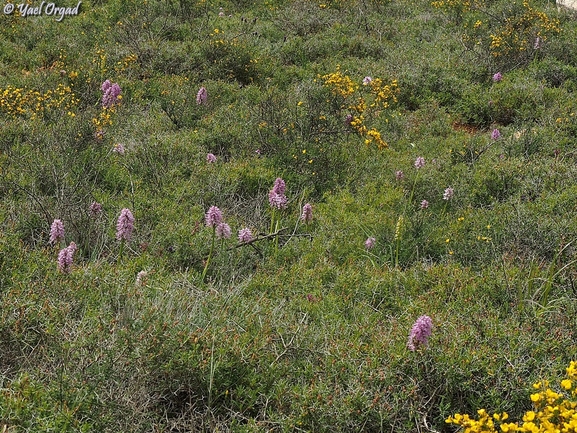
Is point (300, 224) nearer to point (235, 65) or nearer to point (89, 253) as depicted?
point (89, 253)

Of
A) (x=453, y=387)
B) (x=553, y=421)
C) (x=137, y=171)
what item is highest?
(x=553, y=421)

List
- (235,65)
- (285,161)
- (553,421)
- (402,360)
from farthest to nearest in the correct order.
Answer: (235,65) → (285,161) → (402,360) → (553,421)

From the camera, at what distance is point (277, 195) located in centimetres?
485

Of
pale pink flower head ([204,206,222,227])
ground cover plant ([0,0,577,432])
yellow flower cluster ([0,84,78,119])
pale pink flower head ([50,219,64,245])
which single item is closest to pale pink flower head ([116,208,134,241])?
ground cover plant ([0,0,577,432])

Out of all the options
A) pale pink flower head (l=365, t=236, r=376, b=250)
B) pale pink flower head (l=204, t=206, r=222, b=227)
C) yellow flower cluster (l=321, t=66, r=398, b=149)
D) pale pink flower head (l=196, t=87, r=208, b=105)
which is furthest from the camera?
pale pink flower head (l=196, t=87, r=208, b=105)

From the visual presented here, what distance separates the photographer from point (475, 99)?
772 cm

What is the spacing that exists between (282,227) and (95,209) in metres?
1.53

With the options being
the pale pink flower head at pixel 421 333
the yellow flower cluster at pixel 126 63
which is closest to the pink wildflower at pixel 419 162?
the pale pink flower head at pixel 421 333

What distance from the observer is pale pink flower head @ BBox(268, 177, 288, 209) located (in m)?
4.84

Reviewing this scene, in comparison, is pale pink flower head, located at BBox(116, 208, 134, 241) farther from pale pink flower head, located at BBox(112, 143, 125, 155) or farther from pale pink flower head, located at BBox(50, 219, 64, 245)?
pale pink flower head, located at BBox(112, 143, 125, 155)

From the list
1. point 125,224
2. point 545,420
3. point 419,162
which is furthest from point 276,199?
point 545,420

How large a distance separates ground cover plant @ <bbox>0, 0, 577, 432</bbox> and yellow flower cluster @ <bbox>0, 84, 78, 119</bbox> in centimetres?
4

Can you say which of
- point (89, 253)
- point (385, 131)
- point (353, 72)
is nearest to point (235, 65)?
point (353, 72)

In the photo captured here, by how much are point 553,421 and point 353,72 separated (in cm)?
704
